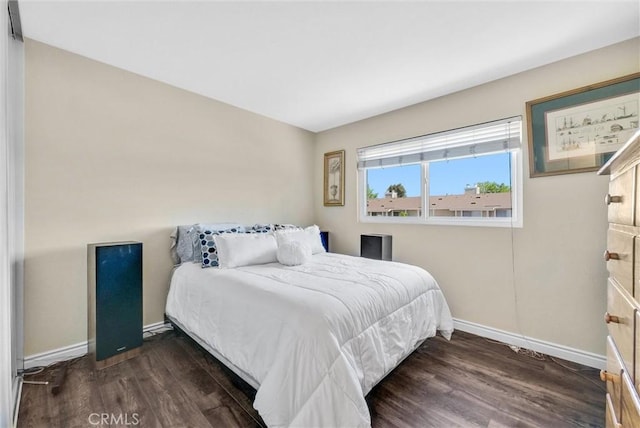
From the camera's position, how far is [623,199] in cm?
103

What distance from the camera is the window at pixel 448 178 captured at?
8.41ft

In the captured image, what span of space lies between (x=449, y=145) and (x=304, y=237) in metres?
1.84

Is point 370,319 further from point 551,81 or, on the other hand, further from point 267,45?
point 551,81

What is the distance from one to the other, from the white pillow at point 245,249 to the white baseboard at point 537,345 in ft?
6.71

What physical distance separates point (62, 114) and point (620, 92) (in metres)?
4.27

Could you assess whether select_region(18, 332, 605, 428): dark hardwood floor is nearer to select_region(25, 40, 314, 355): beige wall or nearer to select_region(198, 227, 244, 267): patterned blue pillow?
select_region(25, 40, 314, 355): beige wall

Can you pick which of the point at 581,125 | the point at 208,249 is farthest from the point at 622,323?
the point at 208,249

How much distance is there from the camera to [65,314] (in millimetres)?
2182

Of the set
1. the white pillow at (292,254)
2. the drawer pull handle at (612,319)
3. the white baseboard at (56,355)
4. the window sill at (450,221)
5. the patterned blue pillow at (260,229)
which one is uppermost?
the window sill at (450,221)

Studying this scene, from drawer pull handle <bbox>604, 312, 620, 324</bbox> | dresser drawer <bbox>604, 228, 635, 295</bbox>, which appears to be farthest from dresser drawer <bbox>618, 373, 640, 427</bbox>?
dresser drawer <bbox>604, 228, 635, 295</bbox>

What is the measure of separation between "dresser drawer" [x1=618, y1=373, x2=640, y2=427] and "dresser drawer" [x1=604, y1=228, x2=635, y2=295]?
31 centimetres

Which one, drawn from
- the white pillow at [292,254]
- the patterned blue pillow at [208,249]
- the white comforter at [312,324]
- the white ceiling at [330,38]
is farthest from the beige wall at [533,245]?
the patterned blue pillow at [208,249]

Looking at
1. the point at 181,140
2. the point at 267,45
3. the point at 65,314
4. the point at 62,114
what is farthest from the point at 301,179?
the point at 65,314

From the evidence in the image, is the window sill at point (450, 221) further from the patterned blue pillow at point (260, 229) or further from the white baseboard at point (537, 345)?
the patterned blue pillow at point (260, 229)
